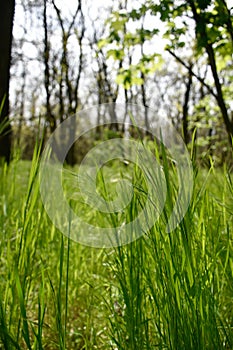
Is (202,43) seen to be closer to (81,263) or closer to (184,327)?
(81,263)

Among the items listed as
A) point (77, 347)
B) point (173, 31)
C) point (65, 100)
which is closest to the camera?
point (77, 347)

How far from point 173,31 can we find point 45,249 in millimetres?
1456

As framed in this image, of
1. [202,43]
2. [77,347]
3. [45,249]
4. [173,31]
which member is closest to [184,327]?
[77,347]

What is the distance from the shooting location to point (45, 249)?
103cm

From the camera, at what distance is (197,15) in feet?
5.50

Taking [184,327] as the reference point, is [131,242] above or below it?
above

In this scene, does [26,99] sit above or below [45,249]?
above

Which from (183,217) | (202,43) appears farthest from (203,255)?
(202,43)

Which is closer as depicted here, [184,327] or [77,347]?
[184,327]

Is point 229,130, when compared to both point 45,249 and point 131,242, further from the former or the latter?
point 131,242

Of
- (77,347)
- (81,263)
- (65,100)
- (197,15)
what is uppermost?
(65,100)

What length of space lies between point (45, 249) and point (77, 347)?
264 mm

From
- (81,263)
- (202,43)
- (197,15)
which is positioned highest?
(197,15)

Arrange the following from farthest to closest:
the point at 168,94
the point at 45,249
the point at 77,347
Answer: the point at 168,94 < the point at 45,249 < the point at 77,347
